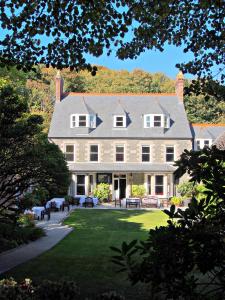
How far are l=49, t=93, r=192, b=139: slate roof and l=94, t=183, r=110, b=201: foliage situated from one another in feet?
15.7

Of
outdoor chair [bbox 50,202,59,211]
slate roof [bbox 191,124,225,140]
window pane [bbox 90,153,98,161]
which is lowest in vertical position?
outdoor chair [bbox 50,202,59,211]

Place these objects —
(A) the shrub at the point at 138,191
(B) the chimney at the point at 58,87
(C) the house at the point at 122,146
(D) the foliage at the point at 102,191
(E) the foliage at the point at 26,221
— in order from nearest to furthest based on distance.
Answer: (E) the foliage at the point at 26,221, (D) the foliage at the point at 102,191, (A) the shrub at the point at 138,191, (C) the house at the point at 122,146, (B) the chimney at the point at 58,87

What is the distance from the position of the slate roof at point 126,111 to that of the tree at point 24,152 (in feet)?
88.3

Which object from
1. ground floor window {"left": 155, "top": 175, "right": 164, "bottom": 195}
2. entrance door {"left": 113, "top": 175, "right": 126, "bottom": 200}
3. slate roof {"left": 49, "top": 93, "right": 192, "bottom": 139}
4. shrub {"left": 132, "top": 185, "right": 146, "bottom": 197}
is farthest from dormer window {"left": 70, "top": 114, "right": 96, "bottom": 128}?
ground floor window {"left": 155, "top": 175, "right": 164, "bottom": 195}

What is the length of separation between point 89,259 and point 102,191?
81.0ft

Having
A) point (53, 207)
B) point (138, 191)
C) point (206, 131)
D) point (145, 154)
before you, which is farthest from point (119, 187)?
point (53, 207)

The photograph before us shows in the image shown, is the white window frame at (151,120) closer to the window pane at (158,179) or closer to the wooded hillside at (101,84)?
the window pane at (158,179)

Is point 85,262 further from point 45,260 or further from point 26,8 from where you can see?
point 26,8

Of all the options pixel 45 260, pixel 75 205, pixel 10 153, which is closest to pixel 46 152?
pixel 10 153

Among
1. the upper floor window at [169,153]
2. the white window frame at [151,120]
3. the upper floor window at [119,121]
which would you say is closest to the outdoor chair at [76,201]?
the upper floor window at [119,121]

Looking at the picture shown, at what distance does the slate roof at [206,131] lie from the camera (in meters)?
41.4

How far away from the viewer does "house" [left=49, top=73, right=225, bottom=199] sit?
3788cm

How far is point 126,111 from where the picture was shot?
135ft

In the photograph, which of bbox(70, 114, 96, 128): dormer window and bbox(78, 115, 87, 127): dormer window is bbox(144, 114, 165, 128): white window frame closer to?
bbox(70, 114, 96, 128): dormer window
